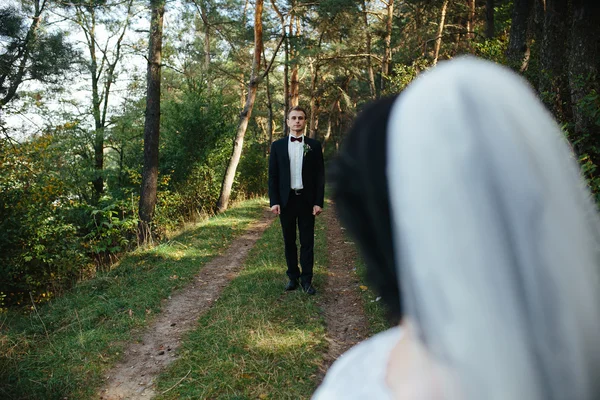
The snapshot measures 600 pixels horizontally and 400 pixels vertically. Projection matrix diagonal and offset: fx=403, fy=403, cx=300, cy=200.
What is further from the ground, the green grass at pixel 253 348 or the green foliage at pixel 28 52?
the green foliage at pixel 28 52

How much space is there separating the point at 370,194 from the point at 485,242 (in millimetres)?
203

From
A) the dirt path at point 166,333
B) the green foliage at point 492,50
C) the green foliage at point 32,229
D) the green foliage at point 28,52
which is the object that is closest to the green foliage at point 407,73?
the green foliage at point 492,50

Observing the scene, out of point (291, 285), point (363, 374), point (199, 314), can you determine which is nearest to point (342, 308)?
point (291, 285)

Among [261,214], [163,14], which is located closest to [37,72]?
[163,14]

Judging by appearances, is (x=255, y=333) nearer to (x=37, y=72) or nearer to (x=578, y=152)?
(x=578, y=152)

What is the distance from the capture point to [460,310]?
0.62m

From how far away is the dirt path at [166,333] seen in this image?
149 inches

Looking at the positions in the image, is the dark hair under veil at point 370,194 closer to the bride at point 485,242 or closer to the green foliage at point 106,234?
the bride at point 485,242

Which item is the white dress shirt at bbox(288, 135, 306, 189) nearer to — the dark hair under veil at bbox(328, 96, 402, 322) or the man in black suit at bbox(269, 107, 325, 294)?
the man in black suit at bbox(269, 107, 325, 294)

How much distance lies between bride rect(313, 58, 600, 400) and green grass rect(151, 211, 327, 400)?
3.10 m

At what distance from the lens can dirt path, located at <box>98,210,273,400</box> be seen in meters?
3.79

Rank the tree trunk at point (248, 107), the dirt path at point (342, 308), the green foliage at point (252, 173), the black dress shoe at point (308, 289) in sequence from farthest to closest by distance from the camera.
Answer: the green foliage at point (252, 173) < the tree trunk at point (248, 107) < the black dress shoe at point (308, 289) < the dirt path at point (342, 308)

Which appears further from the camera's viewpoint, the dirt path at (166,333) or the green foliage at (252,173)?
the green foliage at (252,173)

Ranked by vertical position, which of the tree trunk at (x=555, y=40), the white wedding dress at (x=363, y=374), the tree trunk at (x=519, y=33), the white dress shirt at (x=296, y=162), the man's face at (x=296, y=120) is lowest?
the white wedding dress at (x=363, y=374)
